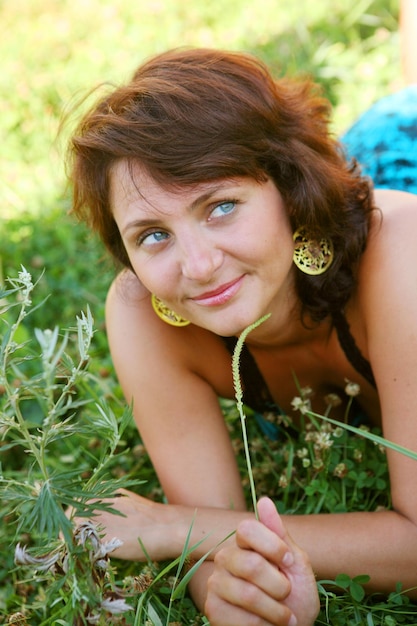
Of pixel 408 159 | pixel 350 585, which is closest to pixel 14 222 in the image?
pixel 408 159

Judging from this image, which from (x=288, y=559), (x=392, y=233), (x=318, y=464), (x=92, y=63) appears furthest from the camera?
(x=92, y=63)

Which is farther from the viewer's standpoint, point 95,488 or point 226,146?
point 226,146

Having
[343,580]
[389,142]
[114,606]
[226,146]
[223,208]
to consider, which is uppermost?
[226,146]

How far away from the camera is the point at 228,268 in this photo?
182cm

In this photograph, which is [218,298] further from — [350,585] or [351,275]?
[350,585]

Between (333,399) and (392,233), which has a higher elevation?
(392,233)

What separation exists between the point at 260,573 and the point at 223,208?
808mm

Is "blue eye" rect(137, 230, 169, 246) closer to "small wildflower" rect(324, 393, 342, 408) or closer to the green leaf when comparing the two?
"small wildflower" rect(324, 393, 342, 408)

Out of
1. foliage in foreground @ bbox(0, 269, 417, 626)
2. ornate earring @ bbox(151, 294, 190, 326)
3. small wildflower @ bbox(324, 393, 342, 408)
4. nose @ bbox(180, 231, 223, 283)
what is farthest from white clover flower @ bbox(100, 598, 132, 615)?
small wildflower @ bbox(324, 393, 342, 408)

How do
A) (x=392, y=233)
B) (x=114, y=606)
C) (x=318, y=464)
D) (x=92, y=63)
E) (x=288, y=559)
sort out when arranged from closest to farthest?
(x=114, y=606), (x=288, y=559), (x=392, y=233), (x=318, y=464), (x=92, y=63)

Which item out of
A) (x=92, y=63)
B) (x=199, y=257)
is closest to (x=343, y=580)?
(x=199, y=257)

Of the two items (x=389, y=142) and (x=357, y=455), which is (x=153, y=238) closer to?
(x=357, y=455)

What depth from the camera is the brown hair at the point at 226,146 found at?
1.78 meters

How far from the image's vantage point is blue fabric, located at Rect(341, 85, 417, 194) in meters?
2.63
